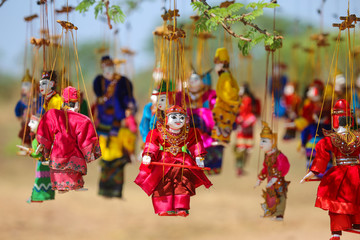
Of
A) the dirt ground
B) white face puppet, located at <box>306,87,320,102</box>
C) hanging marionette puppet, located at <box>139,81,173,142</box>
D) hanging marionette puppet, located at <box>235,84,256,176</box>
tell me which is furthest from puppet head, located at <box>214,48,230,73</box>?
hanging marionette puppet, located at <box>235,84,256,176</box>

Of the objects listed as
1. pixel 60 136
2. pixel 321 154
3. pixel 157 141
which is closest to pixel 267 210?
pixel 321 154

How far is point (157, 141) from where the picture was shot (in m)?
5.98

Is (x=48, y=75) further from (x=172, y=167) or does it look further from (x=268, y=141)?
(x=268, y=141)

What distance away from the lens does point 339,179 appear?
19.0 feet

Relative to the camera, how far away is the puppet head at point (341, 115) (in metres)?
5.92

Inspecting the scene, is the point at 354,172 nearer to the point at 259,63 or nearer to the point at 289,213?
the point at 289,213

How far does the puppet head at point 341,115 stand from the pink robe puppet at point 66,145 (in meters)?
2.24

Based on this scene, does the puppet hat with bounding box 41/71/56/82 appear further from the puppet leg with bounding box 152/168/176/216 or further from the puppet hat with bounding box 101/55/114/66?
the puppet hat with bounding box 101/55/114/66

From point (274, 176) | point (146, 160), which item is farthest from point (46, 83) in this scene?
point (274, 176)

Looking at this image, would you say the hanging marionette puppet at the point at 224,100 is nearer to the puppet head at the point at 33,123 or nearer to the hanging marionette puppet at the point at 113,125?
the hanging marionette puppet at the point at 113,125

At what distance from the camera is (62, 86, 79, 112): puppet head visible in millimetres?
6090

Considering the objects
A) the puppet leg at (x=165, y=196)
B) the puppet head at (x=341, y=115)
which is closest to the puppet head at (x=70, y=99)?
the puppet leg at (x=165, y=196)

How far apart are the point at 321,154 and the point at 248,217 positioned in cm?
524

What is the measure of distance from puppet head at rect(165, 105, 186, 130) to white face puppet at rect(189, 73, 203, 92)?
178 cm
